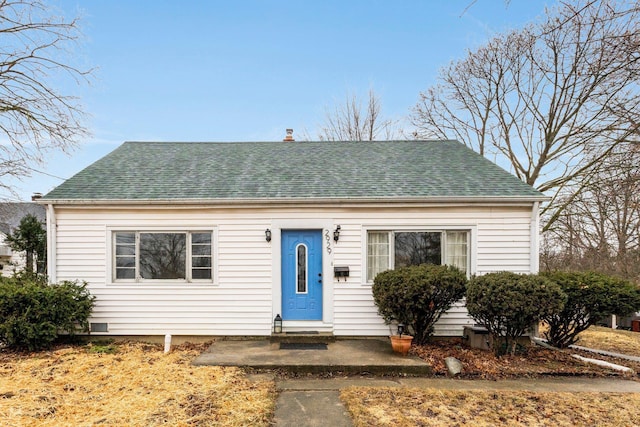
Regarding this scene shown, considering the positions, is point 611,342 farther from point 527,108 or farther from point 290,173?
point 527,108

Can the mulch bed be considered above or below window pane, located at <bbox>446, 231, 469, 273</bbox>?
below

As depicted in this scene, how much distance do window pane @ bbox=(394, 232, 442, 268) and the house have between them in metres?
0.02

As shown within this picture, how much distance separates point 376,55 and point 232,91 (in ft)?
18.8

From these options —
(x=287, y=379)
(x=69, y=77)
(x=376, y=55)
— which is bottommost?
(x=287, y=379)

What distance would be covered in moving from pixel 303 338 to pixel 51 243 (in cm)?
536

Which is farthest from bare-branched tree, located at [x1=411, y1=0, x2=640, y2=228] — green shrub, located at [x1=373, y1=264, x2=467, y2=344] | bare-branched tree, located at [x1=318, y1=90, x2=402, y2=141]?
green shrub, located at [x1=373, y1=264, x2=467, y2=344]

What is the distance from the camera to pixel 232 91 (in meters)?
14.2

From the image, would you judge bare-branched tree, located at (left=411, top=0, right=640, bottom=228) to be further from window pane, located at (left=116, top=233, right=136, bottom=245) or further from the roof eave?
window pane, located at (left=116, top=233, right=136, bottom=245)

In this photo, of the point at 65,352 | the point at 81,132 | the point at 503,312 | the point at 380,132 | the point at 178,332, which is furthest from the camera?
the point at 380,132

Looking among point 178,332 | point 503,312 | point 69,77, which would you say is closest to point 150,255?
point 178,332

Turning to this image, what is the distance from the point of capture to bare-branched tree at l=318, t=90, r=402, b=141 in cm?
1947

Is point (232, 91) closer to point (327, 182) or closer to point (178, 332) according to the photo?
point (327, 182)

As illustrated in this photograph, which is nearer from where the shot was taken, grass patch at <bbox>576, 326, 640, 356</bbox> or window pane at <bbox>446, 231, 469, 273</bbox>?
window pane at <bbox>446, 231, 469, 273</bbox>

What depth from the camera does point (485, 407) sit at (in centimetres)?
439
